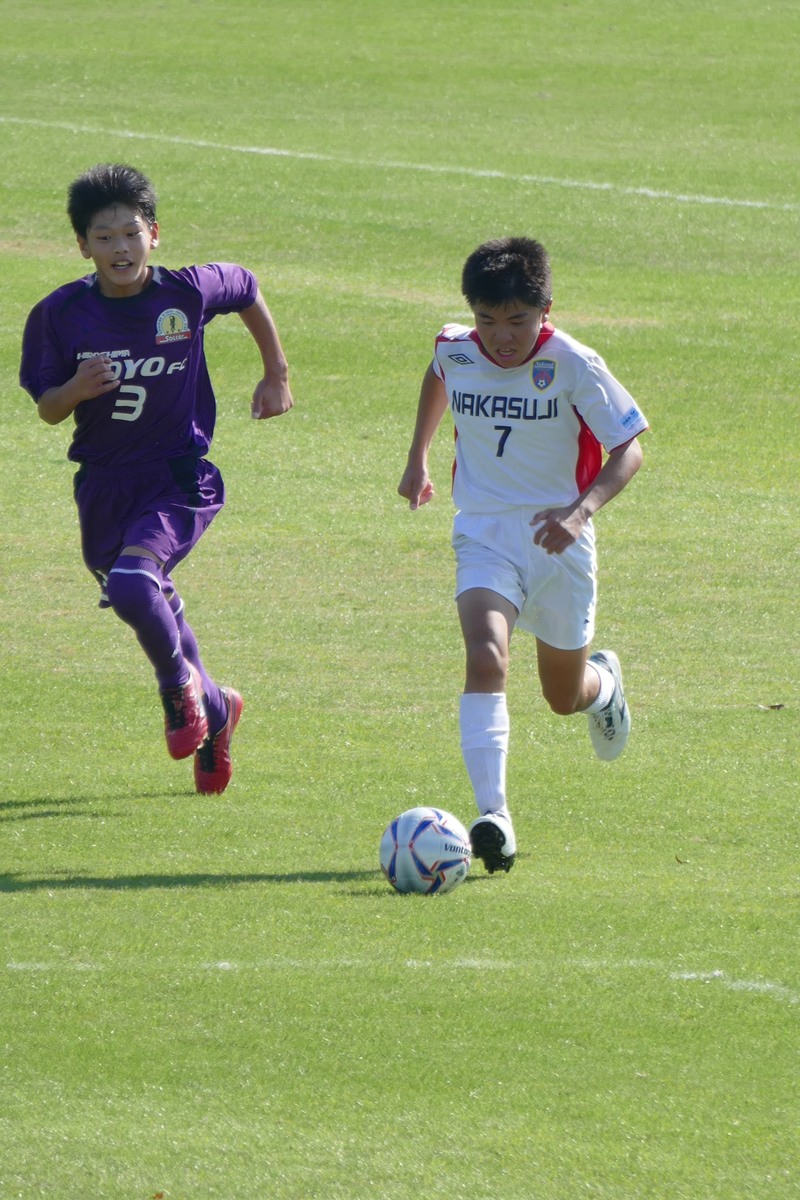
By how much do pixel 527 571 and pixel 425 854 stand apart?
1237mm

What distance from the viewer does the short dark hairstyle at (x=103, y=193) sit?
6.97 m

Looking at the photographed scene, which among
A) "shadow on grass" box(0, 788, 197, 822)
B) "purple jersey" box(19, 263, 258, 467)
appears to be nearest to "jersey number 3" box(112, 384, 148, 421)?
"purple jersey" box(19, 263, 258, 467)

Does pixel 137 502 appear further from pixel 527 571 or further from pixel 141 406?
pixel 527 571

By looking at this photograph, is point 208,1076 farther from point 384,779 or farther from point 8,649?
point 8,649

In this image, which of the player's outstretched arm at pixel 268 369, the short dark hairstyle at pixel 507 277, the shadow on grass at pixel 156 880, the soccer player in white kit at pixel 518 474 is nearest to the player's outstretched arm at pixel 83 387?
the player's outstretched arm at pixel 268 369

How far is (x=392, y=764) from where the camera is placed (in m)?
8.01

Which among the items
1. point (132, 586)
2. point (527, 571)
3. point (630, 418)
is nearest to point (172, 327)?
point (132, 586)

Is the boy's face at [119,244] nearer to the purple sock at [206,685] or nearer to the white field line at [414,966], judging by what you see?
the purple sock at [206,685]

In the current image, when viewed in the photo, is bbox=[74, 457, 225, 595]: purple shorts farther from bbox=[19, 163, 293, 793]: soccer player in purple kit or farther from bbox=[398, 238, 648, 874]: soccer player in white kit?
bbox=[398, 238, 648, 874]: soccer player in white kit

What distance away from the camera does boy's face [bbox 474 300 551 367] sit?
652 centimetres

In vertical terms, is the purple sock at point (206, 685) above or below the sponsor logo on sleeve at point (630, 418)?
below

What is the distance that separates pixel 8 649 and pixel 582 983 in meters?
5.36

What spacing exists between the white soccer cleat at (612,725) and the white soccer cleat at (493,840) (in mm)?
1360

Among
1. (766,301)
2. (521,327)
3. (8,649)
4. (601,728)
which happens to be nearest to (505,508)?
(521,327)
